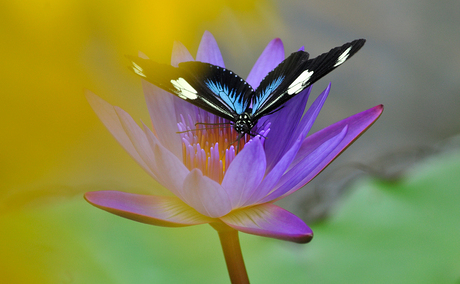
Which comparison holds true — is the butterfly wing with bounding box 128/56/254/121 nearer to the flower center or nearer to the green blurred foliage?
the flower center

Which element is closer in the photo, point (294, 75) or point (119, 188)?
point (294, 75)

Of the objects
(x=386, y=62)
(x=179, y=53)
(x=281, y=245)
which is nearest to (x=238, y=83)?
(x=179, y=53)

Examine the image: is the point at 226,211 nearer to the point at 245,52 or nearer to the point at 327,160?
the point at 327,160

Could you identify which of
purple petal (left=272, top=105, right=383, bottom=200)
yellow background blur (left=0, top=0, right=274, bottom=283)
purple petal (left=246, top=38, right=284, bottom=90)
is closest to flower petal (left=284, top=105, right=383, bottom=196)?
purple petal (left=272, top=105, right=383, bottom=200)

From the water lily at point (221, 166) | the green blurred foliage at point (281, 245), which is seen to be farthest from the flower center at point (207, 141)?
the green blurred foliage at point (281, 245)

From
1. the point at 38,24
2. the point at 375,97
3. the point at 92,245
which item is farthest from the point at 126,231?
the point at 375,97

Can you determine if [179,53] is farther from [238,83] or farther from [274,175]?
[274,175]
